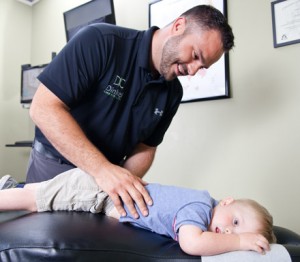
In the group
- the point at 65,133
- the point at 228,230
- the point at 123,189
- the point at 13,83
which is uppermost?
the point at 13,83

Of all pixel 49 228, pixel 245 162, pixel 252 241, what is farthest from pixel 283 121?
pixel 49 228

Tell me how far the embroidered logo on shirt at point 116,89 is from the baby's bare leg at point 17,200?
468 mm

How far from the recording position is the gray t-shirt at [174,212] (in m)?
0.83

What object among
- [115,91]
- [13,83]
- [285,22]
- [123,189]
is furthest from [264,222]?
[13,83]

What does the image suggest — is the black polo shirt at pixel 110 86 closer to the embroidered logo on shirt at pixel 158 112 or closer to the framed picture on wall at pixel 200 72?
the embroidered logo on shirt at pixel 158 112

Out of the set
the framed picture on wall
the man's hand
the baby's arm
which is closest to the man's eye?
the baby's arm

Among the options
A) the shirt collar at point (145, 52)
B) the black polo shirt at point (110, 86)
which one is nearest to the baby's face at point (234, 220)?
the black polo shirt at point (110, 86)

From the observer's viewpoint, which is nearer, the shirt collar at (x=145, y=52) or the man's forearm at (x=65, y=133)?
the man's forearm at (x=65, y=133)

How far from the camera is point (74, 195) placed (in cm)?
104

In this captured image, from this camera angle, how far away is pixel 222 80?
172cm

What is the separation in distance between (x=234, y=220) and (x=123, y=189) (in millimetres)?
347

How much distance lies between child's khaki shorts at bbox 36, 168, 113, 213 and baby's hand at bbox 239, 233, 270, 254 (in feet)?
1.56

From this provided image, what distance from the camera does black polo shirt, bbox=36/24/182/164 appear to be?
1.10m

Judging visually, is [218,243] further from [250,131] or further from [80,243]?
[250,131]
